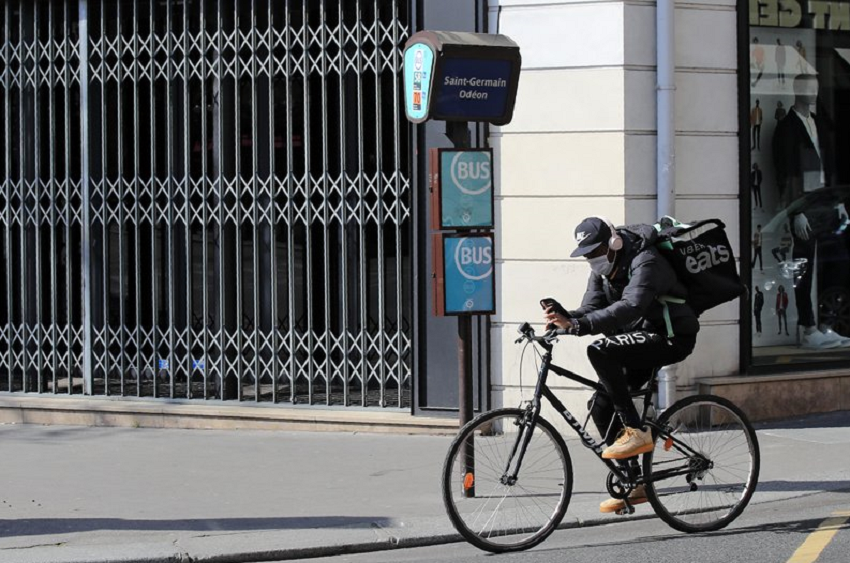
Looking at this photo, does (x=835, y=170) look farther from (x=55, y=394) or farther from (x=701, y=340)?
(x=55, y=394)

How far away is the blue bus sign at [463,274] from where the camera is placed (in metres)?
7.75

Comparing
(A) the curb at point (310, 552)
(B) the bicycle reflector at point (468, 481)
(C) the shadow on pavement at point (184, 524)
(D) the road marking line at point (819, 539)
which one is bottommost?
(A) the curb at point (310, 552)

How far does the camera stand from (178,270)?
11.3 m

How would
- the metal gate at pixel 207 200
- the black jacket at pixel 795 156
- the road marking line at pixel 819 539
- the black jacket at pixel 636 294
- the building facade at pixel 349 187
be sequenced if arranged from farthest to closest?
1. the black jacket at pixel 795 156
2. the metal gate at pixel 207 200
3. the building facade at pixel 349 187
4. the black jacket at pixel 636 294
5. the road marking line at pixel 819 539

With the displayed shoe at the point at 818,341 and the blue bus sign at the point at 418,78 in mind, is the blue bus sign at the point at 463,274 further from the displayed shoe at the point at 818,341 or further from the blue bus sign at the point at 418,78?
the displayed shoe at the point at 818,341

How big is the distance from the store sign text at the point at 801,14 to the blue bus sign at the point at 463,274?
4.08 metres

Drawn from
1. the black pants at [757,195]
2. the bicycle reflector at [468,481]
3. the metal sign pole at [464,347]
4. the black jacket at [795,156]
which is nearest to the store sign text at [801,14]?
the black jacket at [795,156]

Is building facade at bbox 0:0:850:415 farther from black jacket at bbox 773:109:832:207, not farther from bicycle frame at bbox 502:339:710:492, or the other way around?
bicycle frame at bbox 502:339:710:492

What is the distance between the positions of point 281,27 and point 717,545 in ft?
19.4

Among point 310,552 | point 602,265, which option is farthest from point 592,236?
point 310,552

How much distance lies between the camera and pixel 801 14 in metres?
11.0

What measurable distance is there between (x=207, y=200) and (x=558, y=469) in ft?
17.2

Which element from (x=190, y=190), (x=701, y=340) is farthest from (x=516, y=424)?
(x=190, y=190)

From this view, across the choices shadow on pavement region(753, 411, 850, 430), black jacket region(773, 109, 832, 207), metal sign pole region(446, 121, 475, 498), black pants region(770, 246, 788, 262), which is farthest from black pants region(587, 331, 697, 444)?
black jacket region(773, 109, 832, 207)
